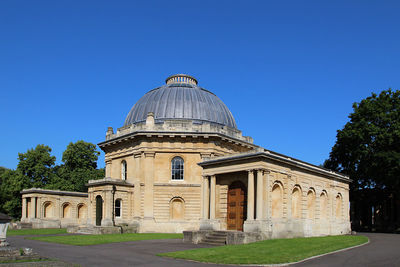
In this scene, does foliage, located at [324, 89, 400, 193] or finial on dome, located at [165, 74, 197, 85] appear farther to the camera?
finial on dome, located at [165, 74, 197, 85]

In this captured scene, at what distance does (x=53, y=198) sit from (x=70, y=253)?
3369 centimetres

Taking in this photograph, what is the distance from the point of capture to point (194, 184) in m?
37.4

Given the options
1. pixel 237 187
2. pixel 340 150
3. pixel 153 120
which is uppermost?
pixel 153 120

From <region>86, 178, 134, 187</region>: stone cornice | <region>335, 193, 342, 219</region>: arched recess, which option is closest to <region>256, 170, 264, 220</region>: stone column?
<region>335, 193, 342, 219</region>: arched recess

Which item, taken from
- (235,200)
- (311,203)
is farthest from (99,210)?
(311,203)

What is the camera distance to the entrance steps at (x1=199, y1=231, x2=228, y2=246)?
23281mm

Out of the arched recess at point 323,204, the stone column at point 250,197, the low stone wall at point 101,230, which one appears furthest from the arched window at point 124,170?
the arched recess at point 323,204

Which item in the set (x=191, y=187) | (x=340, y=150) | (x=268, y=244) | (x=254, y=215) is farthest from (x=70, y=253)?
(x=340, y=150)

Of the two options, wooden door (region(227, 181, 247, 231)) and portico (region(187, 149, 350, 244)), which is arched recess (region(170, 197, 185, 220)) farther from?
wooden door (region(227, 181, 247, 231))

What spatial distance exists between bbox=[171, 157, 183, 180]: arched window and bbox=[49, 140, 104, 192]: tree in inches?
917

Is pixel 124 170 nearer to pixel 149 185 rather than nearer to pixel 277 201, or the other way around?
pixel 149 185

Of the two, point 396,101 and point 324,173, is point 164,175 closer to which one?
point 324,173

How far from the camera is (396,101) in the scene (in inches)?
1549

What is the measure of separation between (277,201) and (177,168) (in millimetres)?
14145
